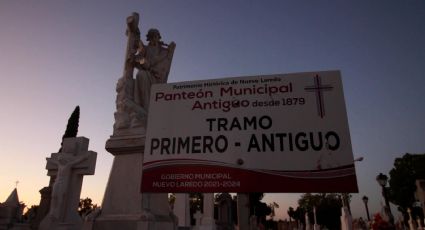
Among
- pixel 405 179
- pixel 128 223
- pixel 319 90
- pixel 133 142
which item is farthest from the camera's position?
pixel 405 179

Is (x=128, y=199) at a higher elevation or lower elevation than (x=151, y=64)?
lower

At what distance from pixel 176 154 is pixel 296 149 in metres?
1.60

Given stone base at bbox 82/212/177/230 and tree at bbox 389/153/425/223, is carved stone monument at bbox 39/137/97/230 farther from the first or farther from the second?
tree at bbox 389/153/425/223

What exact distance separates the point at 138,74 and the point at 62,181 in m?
5.50

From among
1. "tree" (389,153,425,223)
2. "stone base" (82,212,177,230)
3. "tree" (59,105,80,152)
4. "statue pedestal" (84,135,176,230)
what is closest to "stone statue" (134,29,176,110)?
"statue pedestal" (84,135,176,230)

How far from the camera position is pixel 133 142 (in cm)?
542

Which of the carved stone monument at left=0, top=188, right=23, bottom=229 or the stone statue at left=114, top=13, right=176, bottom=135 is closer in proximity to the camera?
the stone statue at left=114, top=13, right=176, bottom=135

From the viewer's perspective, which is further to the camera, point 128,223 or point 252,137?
point 128,223

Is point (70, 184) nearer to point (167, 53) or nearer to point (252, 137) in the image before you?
point (167, 53)

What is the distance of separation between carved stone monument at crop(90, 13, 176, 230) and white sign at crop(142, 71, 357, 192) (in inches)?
55.0

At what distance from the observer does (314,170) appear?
3.46 m

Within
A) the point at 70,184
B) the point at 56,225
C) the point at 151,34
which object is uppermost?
the point at 151,34

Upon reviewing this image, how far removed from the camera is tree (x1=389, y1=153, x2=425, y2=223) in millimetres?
53531

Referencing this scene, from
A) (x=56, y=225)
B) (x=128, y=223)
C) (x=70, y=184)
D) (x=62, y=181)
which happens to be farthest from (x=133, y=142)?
(x=62, y=181)
